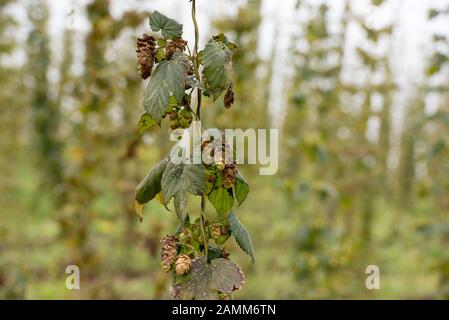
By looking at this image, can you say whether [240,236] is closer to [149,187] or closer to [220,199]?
[220,199]

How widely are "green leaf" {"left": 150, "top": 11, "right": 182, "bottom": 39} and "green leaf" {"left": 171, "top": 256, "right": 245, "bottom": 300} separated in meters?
0.65

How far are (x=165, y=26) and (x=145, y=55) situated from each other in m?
0.11

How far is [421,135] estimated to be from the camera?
16859mm

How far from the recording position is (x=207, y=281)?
1.39 m

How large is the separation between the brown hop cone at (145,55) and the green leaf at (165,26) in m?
0.04

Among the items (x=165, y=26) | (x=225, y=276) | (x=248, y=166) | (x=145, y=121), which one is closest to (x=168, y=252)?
(x=225, y=276)

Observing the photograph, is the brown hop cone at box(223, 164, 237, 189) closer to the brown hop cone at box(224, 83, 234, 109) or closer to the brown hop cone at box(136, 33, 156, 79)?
the brown hop cone at box(224, 83, 234, 109)

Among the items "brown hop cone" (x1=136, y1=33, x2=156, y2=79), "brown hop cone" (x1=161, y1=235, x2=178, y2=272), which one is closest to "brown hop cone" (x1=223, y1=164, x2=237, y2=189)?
"brown hop cone" (x1=161, y1=235, x2=178, y2=272)

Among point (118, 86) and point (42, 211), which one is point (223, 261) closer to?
point (118, 86)

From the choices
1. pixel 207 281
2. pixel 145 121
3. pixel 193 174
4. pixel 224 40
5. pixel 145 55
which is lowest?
pixel 207 281

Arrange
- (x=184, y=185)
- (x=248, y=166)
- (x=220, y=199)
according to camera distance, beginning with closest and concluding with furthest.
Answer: (x=184, y=185) → (x=220, y=199) → (x=248, y=166)

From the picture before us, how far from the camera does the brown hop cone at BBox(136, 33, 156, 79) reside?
1391mm
